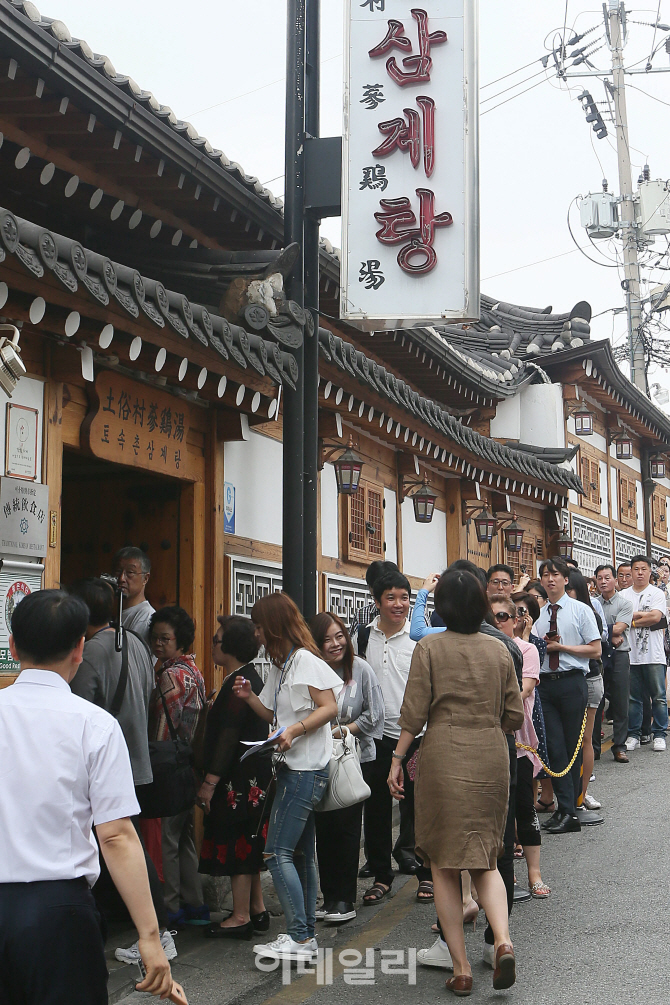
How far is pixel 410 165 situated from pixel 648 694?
25.5 feet

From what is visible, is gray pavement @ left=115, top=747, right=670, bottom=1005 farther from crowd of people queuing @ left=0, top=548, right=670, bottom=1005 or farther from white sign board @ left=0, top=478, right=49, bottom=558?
white sign board @ left=0, top=478, right=49, bottom=558

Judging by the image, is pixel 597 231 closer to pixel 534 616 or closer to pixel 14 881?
pixel 534 616

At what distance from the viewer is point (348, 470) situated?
10594mm

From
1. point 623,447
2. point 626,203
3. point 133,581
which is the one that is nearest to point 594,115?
point 626,203

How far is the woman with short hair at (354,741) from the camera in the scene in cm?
686

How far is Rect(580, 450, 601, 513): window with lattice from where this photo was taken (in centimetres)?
2302

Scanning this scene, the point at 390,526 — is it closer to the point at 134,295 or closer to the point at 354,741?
the point at 354,741

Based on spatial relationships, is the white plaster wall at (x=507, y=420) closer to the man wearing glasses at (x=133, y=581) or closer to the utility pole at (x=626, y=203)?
the utility pole at (x=626, y=203)

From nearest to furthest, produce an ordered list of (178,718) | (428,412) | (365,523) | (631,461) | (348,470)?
(178,718) → (348,470) → (428,412) → (365,523) → (631,461)

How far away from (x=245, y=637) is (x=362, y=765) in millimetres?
1532

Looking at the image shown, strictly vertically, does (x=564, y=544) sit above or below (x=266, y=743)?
above

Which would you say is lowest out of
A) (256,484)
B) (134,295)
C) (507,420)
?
(256,484)

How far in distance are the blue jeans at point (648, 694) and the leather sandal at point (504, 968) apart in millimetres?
8844

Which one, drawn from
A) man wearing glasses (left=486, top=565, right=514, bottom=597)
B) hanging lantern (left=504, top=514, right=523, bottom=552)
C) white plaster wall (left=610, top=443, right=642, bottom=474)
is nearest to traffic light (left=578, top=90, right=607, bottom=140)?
white plaster wall (left=610, top=443, right=642, bottom=474)
